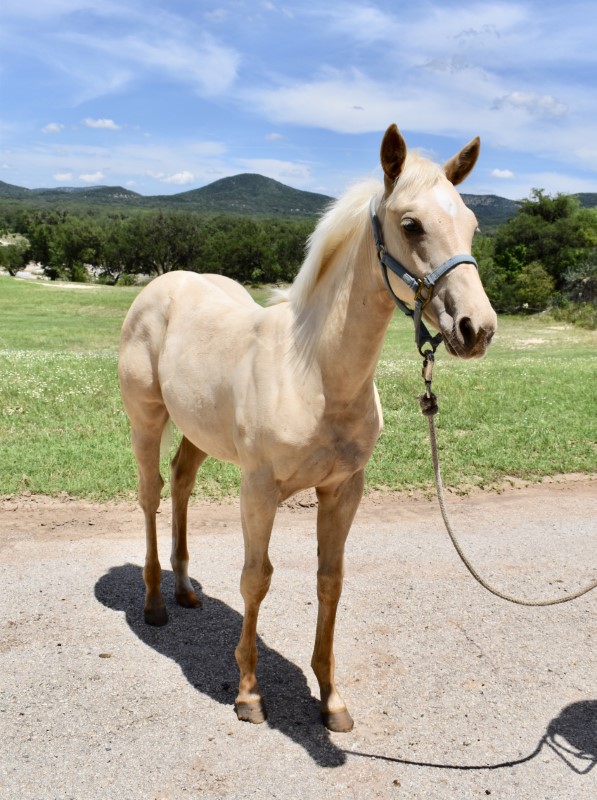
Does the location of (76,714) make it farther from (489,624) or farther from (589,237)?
(589,237)

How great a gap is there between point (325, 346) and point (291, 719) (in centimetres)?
206

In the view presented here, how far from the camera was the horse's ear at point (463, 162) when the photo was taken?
2945mm

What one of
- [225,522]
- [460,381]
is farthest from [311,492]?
[460,381]

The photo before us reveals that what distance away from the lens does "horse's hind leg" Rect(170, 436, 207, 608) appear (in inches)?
196

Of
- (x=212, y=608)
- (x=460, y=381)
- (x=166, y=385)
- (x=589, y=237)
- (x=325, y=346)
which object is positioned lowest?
(x=212, y=608)

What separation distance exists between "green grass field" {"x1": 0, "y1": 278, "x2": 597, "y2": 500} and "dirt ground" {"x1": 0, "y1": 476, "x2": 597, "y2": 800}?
922mm

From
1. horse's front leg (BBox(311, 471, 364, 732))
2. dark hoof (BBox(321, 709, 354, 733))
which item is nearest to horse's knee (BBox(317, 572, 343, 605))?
horse's front leg (BBox(311, 471, 364, 732))

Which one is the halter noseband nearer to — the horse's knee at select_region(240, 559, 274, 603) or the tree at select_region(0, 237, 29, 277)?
the horse's knee at select_region(240, 559, 274, 603)

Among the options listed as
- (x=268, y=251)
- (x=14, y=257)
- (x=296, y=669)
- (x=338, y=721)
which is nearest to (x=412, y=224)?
(x=338, y=721)

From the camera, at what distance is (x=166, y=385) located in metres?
4.34

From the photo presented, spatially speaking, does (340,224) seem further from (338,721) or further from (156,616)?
(156,616)

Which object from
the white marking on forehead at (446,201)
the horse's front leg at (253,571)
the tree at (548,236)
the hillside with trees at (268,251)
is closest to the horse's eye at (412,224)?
the white marking on forehead at (446,201)

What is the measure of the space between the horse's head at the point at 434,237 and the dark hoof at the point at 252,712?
7.49 ft

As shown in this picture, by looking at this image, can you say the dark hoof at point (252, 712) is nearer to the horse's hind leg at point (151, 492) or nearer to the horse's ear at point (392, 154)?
the horse's hind leg at point (151, 492)
